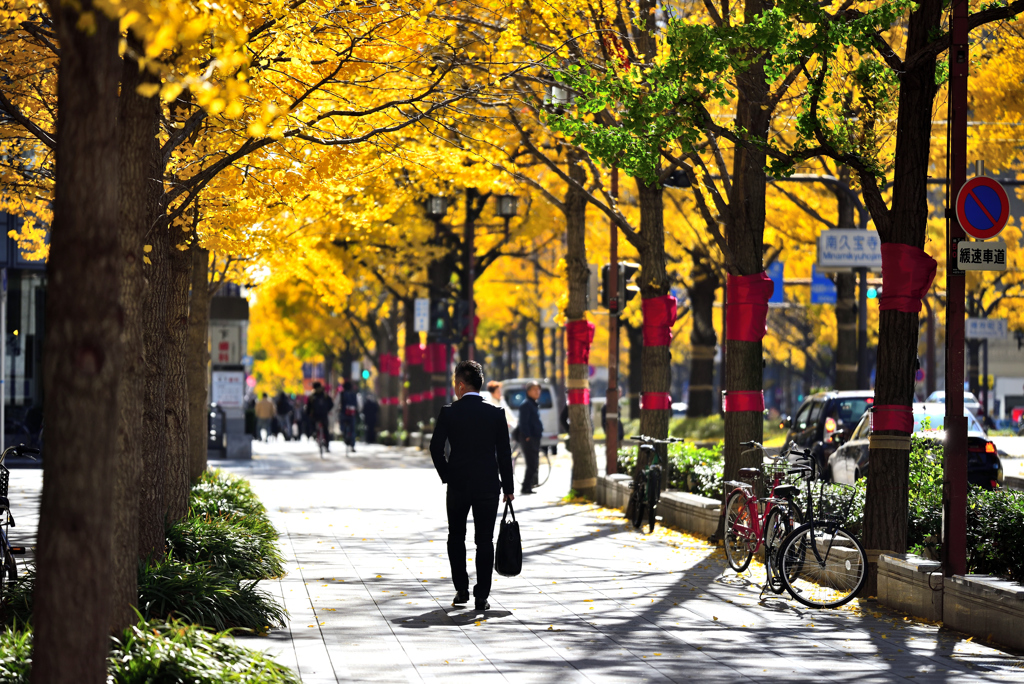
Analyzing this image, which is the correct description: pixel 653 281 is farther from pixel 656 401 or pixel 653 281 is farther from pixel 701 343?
pixel 701 343

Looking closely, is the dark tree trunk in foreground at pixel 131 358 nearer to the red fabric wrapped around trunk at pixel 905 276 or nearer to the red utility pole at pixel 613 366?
the red fabric wrapped around trunk at pixel 905 276

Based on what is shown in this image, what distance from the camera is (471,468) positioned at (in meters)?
9.74

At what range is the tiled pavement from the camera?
7.54m

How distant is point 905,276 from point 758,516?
8.90 ft

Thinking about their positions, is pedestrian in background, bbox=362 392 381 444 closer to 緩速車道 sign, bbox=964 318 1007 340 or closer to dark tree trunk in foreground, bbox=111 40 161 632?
緩速車道 sign, bbox=964 318 1007 340

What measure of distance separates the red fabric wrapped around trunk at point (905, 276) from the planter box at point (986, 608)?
232 cm

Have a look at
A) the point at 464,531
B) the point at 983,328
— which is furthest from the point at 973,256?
the point at 983,328

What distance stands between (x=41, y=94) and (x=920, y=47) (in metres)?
7.13

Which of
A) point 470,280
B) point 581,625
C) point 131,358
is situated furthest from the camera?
point 470,280

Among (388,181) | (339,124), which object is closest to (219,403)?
(388,181)

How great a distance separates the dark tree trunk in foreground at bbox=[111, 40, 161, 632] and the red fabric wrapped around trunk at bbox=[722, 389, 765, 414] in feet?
26.5

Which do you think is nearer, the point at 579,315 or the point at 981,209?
the point at 981,209

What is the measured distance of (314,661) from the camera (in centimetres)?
756

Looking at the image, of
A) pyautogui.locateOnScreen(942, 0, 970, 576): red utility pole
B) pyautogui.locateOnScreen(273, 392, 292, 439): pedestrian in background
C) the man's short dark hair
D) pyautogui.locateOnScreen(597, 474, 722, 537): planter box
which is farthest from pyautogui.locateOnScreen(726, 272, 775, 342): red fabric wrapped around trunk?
pyautogui.locateOnScreen(273, 392, 292, 439): pedestrian in background
